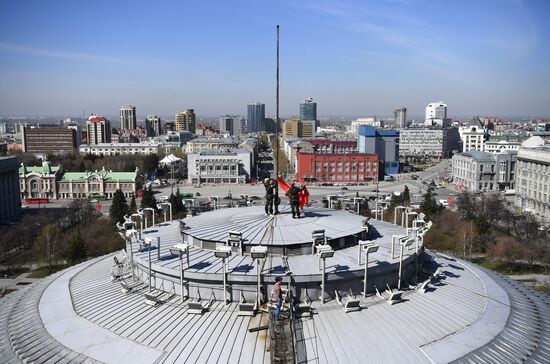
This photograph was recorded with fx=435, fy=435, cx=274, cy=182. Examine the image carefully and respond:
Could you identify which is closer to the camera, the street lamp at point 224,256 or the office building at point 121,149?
the street lamp at point 224,256

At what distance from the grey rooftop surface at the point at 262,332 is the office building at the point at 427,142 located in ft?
580

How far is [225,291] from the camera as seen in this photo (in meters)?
14.6

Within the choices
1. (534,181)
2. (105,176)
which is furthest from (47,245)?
(534,181)

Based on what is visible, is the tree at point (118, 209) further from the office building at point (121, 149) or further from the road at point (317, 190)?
the office building at point (121, 149)

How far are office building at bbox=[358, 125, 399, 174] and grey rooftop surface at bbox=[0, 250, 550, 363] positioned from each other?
11380 cm

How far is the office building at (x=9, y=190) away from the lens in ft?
239

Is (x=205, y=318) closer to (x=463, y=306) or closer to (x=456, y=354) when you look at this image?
(x=456, y=354)

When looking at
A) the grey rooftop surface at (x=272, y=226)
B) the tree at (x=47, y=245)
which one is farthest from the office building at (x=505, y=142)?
the grey rooftop surface at (x=272, y=226)

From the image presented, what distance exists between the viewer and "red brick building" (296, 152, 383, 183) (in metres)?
114

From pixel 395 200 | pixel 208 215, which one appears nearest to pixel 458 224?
pixel 395 200

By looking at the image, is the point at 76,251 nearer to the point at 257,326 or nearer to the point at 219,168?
the point at 257,326

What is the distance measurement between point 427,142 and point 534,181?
10964 cm

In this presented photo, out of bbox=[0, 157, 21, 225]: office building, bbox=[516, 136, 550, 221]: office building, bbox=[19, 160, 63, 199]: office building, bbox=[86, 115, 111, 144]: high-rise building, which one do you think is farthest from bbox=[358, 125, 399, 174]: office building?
bbox=[86, 115, 111, 144]: high-rise building

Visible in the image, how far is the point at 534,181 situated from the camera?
77.8 metres
